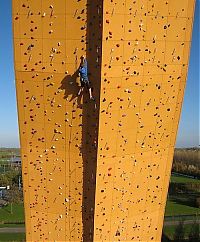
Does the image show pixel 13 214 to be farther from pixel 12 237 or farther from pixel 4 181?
pixel 4 181

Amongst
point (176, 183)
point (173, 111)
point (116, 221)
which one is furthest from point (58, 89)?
point (176, 183)

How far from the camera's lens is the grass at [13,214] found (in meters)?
19.9

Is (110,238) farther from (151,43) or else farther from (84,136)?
(151,43)

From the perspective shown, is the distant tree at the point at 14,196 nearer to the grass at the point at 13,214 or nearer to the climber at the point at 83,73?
the grass at the point at 13,214

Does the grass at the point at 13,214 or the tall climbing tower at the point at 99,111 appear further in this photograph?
the grass at the point at 13,214

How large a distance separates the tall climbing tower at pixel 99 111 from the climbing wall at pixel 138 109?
1 centimetres

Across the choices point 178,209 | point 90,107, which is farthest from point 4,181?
point 90,107

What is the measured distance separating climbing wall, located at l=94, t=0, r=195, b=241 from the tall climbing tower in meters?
0.01

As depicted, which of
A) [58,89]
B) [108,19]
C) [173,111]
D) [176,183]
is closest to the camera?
[108,19]

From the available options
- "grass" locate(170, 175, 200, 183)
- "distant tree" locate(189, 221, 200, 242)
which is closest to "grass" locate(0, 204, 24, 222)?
"distant tree" locate(189, 221, 200, 242)

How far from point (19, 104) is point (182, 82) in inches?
80.6

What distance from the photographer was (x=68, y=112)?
414 centimetres

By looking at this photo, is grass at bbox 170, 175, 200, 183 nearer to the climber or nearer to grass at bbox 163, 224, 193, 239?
grass at bbox 163, 224, 193, 239

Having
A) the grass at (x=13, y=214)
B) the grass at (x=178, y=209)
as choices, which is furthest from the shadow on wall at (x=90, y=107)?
the grass at (x=178, y=209)
